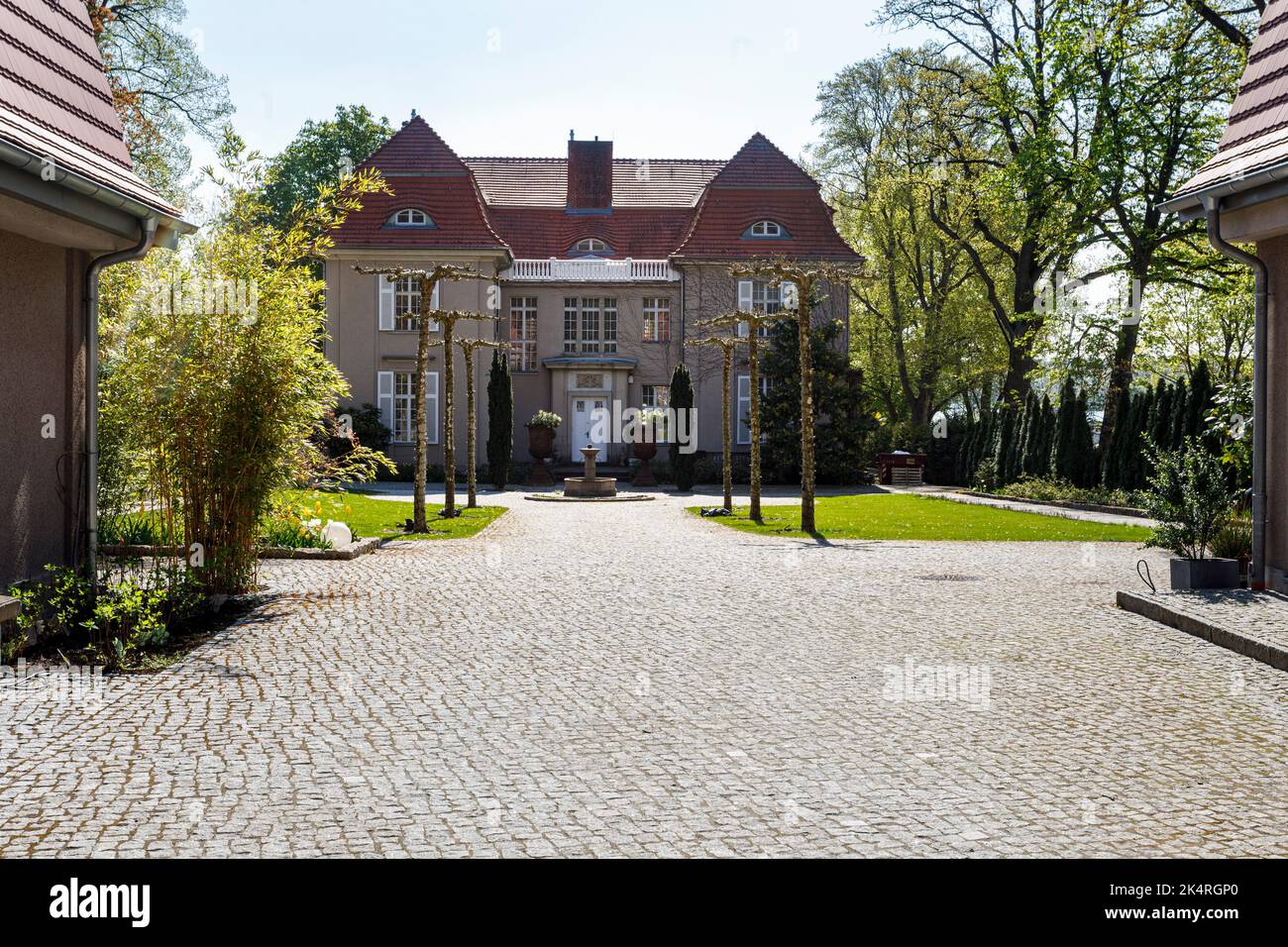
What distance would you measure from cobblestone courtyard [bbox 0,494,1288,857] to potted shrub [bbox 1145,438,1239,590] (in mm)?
923

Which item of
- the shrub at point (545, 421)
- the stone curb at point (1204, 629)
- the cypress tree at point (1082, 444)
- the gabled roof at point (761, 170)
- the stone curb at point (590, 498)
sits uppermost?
the gabled roof at point (761, 170)

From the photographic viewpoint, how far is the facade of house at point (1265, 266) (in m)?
9.84

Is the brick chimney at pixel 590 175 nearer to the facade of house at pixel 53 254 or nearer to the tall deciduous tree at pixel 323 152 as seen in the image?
the tall deciduous tree at pixel 323 152

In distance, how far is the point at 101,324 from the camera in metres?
11.2

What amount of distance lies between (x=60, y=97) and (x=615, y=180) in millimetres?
37440

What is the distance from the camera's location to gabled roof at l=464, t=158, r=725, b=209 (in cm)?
4350

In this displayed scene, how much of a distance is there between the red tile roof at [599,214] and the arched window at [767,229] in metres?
0.20

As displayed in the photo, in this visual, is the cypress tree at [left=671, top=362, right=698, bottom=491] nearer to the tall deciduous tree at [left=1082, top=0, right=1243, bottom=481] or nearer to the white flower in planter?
the tall deciduous tree at [left=1082, top=0, right=1243, bottom=481]

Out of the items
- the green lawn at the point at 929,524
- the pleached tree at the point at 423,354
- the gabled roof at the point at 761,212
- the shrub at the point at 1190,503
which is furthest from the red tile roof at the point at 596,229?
the shrub at the point at 1190,503

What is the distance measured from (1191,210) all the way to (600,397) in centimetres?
2906

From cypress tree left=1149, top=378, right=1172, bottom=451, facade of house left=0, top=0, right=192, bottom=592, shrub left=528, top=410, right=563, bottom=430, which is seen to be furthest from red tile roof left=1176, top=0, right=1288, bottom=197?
shrub left=528, top=410, right=563, bottom=430

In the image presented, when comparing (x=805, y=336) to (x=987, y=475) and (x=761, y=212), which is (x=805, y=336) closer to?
(x=987, y=475)

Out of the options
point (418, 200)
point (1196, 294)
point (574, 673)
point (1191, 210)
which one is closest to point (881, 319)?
point (1196, 294)

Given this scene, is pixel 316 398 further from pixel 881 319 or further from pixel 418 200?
pixel 881 319
